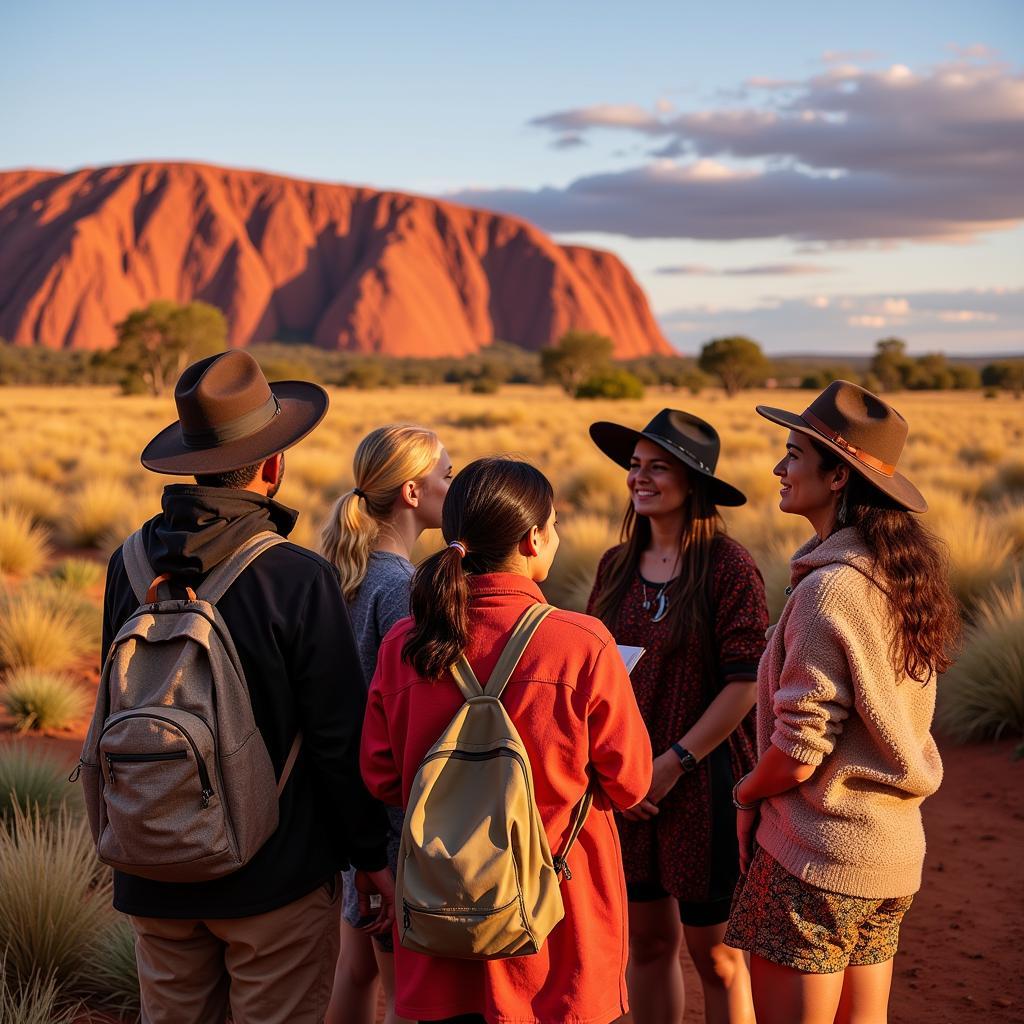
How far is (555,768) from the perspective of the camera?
6.86ft

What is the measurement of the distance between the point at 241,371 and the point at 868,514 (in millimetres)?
1523

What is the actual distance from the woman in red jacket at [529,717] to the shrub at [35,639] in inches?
267

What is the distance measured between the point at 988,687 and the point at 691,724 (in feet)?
14.9

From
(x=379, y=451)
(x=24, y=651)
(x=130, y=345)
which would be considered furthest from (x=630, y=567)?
(x=130, y=345)

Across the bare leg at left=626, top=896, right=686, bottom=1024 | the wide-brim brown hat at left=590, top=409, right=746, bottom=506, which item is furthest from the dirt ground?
the wide-brim brown hat at left=590, top=409, right=746, bottom=506

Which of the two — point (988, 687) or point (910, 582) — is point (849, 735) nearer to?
point (910, 582)

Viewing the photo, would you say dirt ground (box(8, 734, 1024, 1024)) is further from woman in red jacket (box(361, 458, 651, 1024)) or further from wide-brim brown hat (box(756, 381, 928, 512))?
wide-brim brown hat (box(756, 381, 928, 512))

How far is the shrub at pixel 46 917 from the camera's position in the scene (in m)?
3.85

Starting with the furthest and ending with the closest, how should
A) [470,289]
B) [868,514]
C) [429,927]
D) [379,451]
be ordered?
[470,289] < [379,451] < [868,514] < [429,927]

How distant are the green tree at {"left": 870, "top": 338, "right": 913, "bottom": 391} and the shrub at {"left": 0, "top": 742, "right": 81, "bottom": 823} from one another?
2493 inches

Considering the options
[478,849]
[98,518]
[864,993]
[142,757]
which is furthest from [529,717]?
[98,518]

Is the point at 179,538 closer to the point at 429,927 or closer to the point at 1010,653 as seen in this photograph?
the point at 429,927

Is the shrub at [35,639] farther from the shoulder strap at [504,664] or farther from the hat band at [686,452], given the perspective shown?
the shoulder strap at [504,664]

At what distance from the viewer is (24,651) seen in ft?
26.5
